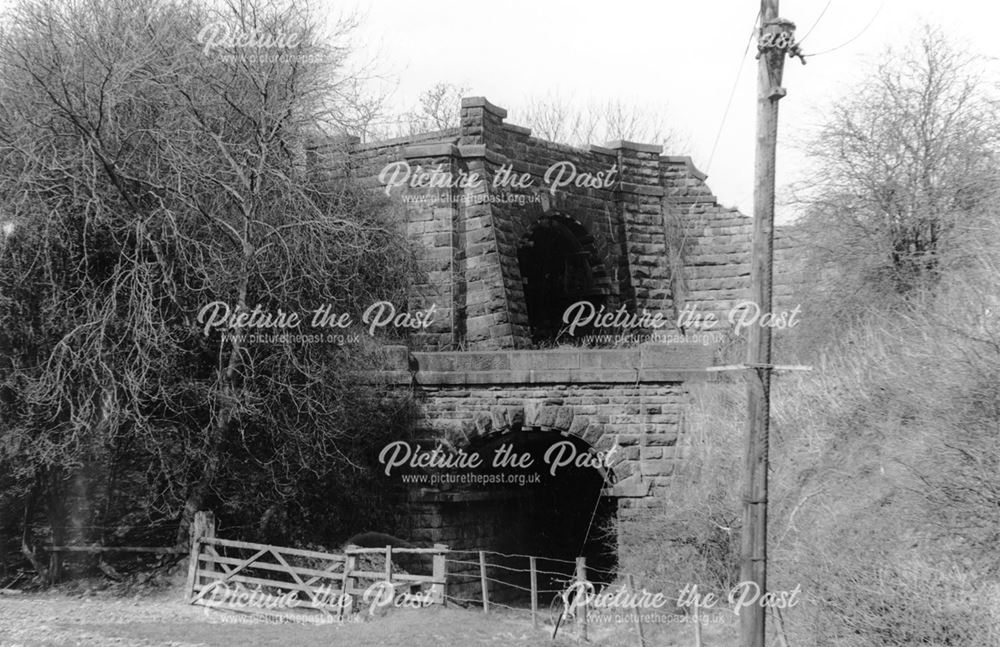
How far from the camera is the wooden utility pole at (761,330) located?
8.36 metres

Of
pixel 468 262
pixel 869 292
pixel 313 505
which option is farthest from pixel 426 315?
pixel 869 292

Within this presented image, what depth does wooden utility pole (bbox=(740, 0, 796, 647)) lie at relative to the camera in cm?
836

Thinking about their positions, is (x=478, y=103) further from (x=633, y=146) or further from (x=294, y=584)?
(x=294, y=584)

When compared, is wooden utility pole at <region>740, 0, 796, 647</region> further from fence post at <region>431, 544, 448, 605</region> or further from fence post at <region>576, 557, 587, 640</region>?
fence post at <region>431, 544, 448, 605</region>

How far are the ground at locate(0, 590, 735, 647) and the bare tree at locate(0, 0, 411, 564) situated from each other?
2.03m

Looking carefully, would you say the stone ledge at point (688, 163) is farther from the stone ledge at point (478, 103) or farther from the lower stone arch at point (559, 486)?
the lower stone arch at point (559, 486)

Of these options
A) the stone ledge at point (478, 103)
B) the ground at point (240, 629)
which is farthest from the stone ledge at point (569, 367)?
the stone ledge at point (478, 103)

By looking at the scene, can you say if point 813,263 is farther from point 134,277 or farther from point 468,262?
point 134,277

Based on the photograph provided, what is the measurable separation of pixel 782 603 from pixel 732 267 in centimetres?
1131

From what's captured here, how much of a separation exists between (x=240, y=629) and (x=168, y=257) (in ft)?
18.4

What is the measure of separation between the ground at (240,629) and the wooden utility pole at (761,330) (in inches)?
186

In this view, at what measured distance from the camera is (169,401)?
15.2 meters

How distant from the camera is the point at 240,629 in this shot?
13.1 meters

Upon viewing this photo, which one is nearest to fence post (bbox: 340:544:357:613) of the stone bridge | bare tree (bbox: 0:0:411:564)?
bare tree (bbox: 0:0:411:564)
